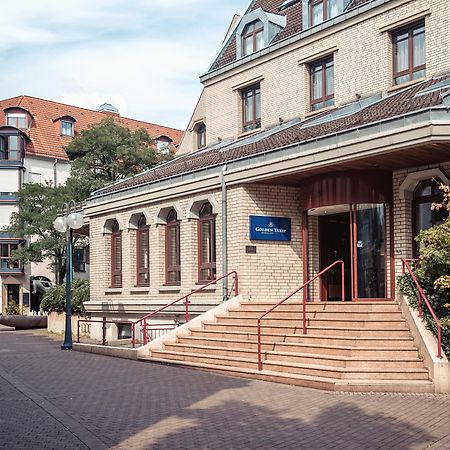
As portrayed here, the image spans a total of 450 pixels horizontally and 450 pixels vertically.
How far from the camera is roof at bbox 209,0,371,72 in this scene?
2452 centimetres

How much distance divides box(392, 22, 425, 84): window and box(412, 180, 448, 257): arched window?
4580 mm

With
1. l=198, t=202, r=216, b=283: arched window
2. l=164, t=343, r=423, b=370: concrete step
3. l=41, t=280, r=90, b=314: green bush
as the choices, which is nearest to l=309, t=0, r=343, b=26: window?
l=198, t=202, r=216, b=283: arched window

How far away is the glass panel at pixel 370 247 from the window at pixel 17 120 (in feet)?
151

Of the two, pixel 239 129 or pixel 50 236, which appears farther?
pixel 50 236

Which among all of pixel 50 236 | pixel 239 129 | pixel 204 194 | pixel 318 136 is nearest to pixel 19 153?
pixel 50 236

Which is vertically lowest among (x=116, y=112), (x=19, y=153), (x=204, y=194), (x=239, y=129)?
(x=204, y=194)

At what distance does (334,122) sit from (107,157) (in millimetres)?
27708

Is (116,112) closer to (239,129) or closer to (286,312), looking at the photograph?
(239,129)

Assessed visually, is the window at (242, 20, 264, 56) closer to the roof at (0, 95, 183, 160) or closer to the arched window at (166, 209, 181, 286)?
the arched window at (166, 209, 181, 286)

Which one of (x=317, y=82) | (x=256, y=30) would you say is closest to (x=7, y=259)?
(x=256, y=30)

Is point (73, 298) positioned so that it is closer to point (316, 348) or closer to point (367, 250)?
point (367, 250)

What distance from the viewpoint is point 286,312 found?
53.9 feet

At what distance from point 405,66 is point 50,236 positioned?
29011 mm

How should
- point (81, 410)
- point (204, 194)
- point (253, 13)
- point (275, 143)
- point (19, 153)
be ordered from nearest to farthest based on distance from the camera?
point (81, 410) → point (275, 143) → point (204, 194) → point (253, 13) → point (19, 153)
